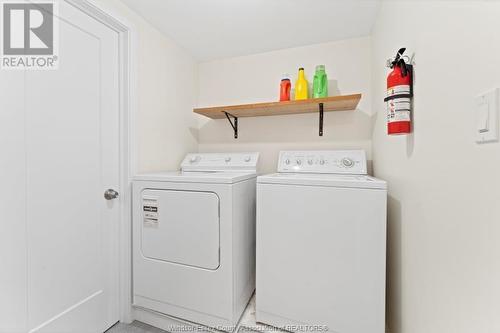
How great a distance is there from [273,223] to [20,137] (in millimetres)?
1388

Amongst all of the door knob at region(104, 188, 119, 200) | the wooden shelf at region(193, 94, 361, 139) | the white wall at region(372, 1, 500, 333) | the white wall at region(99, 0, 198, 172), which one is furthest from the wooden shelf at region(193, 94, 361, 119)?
the door knob at region(104, 188, 119, 200)

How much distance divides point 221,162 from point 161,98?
2.52 feet

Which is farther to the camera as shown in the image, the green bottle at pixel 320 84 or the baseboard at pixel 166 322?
the green bottle at pixel 320 84

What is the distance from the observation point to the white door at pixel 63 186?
3.60 feet

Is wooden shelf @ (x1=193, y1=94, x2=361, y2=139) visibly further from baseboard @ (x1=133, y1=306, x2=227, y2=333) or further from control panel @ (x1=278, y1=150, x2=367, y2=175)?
baseboard @ (x1=133, y1=306, x2=227, y2=333)

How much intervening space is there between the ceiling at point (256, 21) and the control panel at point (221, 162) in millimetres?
1057

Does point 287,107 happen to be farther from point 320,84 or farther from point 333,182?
point 333,182

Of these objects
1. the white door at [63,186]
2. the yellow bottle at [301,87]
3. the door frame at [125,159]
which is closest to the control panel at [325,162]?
the yellow bottle at [301,87]

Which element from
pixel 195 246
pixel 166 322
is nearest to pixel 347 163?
pixel 195 246

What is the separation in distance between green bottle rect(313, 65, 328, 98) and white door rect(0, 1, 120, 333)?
1548 mm

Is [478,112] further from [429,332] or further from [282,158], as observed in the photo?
[282,158]

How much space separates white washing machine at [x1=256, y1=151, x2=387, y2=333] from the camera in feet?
3.88

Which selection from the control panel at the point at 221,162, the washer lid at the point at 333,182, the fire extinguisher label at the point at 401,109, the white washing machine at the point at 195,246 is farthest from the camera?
the control panel at the point at 221,162

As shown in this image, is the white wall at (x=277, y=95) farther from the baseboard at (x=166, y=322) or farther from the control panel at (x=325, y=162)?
the baseboard at (x=166, y=322)
